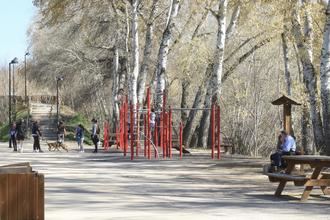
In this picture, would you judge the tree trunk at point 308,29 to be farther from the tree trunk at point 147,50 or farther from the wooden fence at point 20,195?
the wooden fence at point 20,195

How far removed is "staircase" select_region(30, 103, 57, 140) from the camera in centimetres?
6650

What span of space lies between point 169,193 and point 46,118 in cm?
5924

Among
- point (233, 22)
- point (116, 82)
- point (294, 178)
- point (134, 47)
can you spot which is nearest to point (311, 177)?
point (294, 178)

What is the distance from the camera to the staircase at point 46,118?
66.5 metres

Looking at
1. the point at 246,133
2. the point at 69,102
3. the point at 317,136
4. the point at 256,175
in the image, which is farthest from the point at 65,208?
the point at 69,102

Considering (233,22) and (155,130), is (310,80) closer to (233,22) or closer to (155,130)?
(155,130)

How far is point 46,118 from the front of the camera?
75188 millimetres

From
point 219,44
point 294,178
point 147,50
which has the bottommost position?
point 294,178

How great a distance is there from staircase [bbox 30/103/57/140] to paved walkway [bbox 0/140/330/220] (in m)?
39.2

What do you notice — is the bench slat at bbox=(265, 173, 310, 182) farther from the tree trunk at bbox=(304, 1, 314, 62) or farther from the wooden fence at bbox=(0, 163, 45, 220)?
the tree trunk at bbox=(304, 1, 314, 62)

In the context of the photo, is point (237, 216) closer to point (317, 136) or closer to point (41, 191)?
point (41, 191)

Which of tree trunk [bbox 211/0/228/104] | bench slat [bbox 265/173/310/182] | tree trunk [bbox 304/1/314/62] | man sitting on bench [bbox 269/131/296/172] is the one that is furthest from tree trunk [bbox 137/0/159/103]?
bench slat [bbox 265/173/310/182]

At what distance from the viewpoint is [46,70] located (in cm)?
6353

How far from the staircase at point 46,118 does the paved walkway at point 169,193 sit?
39.2 metres
